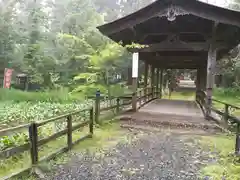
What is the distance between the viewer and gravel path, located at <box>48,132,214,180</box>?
3.43m

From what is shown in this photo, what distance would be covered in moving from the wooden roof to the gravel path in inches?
131

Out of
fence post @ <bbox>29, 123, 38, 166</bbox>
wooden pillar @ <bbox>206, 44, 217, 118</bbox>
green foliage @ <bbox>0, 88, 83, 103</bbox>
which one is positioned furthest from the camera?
green foliage @ <bbox>0, 88, 83, 103</bbox>

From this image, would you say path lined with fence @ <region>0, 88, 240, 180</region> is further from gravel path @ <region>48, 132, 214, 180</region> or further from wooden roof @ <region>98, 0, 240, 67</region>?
wooden roof @ <region>98, 0, 240, 67</region>

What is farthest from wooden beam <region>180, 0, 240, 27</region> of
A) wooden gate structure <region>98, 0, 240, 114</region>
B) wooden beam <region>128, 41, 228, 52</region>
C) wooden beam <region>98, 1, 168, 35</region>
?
wooden beam <region>128, 41, 228, 52</region>

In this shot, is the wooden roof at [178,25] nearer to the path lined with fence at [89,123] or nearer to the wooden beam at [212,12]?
the wooden beam at [212,12]

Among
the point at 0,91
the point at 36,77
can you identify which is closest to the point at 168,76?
the point at 36,77

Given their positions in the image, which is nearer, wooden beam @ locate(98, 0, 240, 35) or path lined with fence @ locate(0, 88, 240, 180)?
path lined with fence @ locate(0, 88, 240, 180)

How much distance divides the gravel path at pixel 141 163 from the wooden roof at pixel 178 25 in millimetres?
3336

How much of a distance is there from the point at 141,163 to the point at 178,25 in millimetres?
5511

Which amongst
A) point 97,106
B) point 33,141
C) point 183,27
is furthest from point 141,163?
point 183,27

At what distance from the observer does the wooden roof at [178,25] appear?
630 cm

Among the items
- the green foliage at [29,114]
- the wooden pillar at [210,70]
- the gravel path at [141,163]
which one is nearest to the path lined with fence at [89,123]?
the wooden pillar at [210,70]

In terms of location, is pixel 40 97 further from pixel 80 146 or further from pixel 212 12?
pixel 212 12

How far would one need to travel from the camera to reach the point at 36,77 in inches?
595
